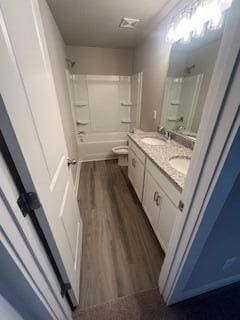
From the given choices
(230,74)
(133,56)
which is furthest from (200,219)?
(133,56)

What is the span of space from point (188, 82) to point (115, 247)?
78.6 inches

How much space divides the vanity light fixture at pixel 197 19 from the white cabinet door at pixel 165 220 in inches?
60.6

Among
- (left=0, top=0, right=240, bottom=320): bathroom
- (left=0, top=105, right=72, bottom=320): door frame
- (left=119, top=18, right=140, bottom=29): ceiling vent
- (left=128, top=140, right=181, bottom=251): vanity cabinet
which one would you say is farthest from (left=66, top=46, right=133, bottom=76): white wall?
(left=0, top=105, right=72, bottom=320): door frame

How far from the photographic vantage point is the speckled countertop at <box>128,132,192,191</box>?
1119 millimetres

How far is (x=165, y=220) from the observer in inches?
52.5

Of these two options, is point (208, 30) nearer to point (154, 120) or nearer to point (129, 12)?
point (129, 12)

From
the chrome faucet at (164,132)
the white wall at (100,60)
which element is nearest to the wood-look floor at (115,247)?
the chrome faucet at (164,132)

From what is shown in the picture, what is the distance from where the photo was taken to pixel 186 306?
43.6 inches

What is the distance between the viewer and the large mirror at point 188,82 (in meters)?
1.43

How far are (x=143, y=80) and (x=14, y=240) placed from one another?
282 centimetres

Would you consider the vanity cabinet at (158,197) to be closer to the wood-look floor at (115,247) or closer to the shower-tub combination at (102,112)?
the wood-look floor at (115,247)

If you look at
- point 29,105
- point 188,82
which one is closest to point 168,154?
point 188,82

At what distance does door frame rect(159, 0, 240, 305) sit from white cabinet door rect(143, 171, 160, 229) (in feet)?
2.17

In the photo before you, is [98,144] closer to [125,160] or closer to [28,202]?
[125,160]
